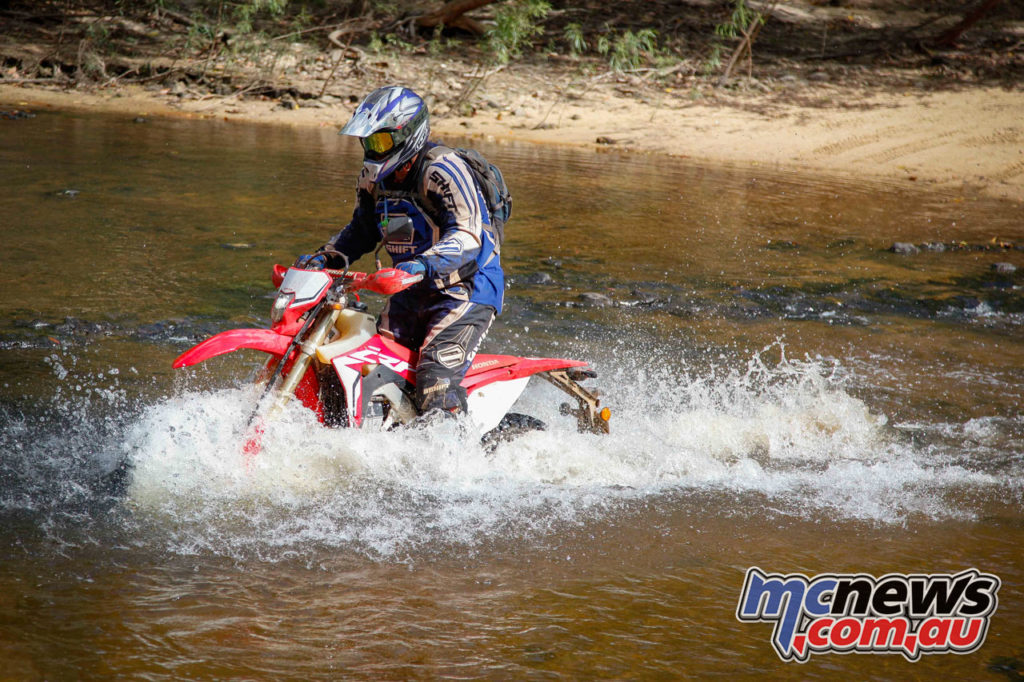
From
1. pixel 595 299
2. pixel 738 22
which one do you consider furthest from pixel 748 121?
pixel 595 299

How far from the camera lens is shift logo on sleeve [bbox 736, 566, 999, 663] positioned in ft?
12.5

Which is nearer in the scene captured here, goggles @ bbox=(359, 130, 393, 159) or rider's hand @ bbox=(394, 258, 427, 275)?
rider's hand @ bbox=(394, 258, 427, 275)

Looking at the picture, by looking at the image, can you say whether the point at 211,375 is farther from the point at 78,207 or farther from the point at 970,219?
the point at 970,219

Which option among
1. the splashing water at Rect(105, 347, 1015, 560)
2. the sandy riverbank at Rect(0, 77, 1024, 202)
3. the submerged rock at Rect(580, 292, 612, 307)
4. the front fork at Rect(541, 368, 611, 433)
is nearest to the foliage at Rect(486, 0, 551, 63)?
the sandy riverbank at Rect(0, 77, 1024, 202)

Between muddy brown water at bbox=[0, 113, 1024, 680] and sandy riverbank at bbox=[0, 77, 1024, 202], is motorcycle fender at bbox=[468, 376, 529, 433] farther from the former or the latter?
sandy riverbank at bbox=[0, 77, 1024, 202]

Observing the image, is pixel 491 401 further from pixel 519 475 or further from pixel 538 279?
pixel 538 279

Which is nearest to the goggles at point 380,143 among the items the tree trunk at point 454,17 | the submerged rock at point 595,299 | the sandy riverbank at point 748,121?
the submerged rock at point 595,299

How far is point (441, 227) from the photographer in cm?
467

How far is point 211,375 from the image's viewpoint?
654 cm

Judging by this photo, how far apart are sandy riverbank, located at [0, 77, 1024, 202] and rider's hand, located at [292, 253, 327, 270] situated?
→ 41.8 ft

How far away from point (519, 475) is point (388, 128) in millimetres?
1877

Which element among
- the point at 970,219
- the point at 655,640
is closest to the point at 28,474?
the point at 655,640

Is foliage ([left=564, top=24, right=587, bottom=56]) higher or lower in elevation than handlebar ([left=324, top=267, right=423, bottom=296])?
higher

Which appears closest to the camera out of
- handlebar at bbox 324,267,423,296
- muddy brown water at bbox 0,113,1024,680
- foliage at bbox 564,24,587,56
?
muddy brown water at bbox 0,113,1024,680
